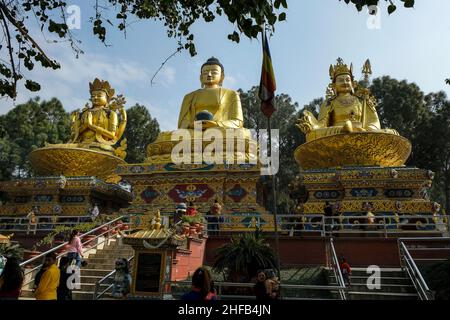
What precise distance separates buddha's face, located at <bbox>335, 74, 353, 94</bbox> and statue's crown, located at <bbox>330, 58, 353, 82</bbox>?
0.21 m

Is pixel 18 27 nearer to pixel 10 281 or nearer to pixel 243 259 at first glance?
pixel 10 281

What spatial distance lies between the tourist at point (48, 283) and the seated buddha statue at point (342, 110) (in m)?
11.9

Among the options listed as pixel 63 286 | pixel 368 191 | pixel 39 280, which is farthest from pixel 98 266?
pixel 368 191

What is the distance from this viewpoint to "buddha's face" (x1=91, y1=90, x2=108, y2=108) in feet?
66.5

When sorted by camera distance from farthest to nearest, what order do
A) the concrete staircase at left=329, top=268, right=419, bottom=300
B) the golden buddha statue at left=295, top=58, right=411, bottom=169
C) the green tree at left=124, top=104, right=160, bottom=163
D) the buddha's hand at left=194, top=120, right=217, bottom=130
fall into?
the green tree at left=124, top=104, right=160, bottom=163
the buddha's hand at left=194, top=120, right=217, bottom=130
the golden buddha statue at left=295, top=58, right=411, bottom=169
the concrete staircase at left=329, top=268, right=419, bottom=300

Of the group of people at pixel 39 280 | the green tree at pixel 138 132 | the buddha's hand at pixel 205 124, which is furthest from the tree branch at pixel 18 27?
the green tree at pixel 138 132

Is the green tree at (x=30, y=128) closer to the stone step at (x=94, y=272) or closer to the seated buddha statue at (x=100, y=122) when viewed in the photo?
the seated buddha statue at (x=100, y=122)

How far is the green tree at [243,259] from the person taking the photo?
300 inches

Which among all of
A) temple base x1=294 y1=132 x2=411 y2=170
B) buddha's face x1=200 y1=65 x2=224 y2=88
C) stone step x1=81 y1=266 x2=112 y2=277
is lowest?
stone step x1=81 y1=266 x2=112 y2=277

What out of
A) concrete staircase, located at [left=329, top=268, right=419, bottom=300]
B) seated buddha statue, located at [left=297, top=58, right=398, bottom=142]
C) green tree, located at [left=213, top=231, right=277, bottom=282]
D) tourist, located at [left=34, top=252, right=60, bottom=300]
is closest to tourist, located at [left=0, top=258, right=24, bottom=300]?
tourist, located at [left=34, top=252, right=60, bottom=300]

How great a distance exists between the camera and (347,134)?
14.6 metres

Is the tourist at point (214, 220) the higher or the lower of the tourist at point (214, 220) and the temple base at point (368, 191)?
the lower

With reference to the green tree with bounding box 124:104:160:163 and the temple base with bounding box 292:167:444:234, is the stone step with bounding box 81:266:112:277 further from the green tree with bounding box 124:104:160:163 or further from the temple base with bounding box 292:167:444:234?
the green tree with bounding box 124:104:160:163

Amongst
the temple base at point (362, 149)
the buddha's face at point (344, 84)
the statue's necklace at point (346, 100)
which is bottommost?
the temple base at point (362, 149)
